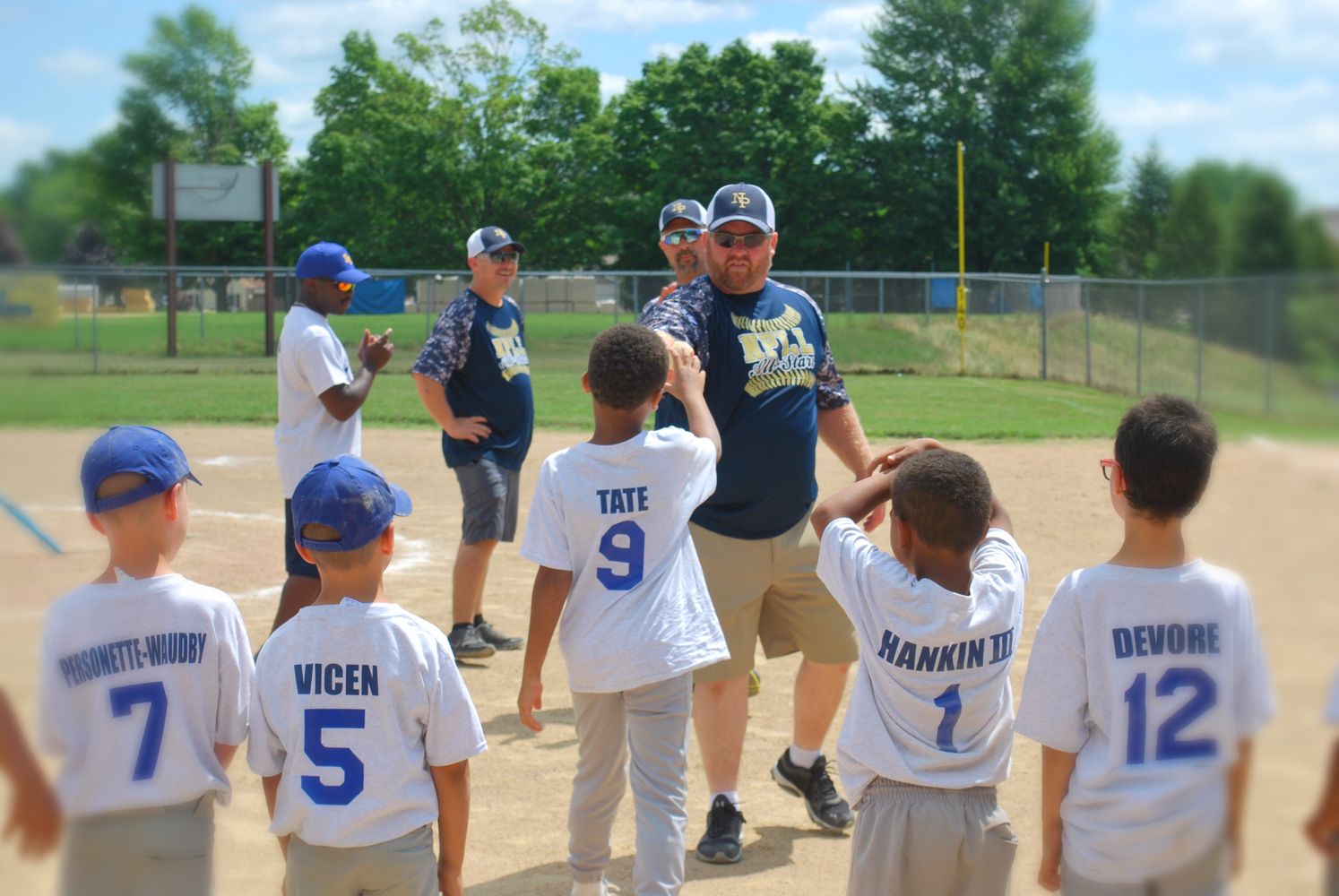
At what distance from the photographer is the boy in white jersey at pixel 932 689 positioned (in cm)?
264

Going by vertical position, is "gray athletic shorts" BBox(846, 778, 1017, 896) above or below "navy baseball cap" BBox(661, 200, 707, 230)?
below

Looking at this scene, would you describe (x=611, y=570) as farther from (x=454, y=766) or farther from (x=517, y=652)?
(x=517, y=652)

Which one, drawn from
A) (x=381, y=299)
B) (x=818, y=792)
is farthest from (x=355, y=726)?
(x=381, y=299)

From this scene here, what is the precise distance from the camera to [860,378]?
83.4 feet

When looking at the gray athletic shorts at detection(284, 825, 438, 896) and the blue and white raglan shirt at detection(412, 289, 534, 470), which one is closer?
the gray athletic shorts at detection(284, 825, 438, 896)

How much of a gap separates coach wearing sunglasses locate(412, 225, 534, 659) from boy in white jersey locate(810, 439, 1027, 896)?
3958mm

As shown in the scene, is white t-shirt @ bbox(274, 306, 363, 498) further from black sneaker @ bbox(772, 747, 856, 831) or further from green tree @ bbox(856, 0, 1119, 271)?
green tree @ bbox(856, 0, 1119, 271)

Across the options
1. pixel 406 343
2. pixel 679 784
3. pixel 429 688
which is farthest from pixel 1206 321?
pixel 406 343

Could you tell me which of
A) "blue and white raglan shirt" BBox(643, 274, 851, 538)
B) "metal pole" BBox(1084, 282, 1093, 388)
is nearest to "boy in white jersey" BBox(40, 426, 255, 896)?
"metal pole" BBox(1084, 282, 1093, 388)

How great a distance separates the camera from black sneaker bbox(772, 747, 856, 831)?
4.44 metres

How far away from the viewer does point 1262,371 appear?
0.66 m

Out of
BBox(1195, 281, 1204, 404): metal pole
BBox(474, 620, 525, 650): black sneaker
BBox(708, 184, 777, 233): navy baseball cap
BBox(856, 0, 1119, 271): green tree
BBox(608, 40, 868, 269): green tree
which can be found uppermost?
BBox(608, 40, 868, 269): green tree

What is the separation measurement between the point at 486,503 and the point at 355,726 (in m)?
4.15

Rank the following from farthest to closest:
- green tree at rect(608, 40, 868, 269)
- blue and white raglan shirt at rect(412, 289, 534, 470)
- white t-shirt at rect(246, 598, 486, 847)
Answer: green tree at rect(608, 40, 868, 269)
blue and white raglan shirt at rect(412, 289, 534, 470)
white t-shirt at rect(246, 598, 486, 847)
